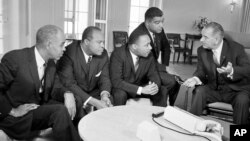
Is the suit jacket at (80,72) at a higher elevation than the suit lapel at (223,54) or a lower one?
lower

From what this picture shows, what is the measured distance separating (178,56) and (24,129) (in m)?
6.34

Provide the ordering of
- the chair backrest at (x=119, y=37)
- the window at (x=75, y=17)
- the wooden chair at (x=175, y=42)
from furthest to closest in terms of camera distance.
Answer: the wooden chair at (x=175, y=42)
the chair backrest at (x=119, y=37)
the window at (x=75, y=17)

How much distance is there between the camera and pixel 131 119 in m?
1.80

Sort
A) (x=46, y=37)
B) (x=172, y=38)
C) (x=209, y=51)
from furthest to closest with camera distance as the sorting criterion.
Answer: (x=172, y=38)
(x=209, y=51)
(x=46, y=37)

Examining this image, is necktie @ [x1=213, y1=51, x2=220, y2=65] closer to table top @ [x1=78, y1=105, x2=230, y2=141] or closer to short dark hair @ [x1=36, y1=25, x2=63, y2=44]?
table top @ [x1=78, y1=105, x2=230, y2=141]

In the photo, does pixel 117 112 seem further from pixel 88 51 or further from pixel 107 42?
pixel 107 42

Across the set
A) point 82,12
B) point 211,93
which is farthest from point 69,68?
point 82,12

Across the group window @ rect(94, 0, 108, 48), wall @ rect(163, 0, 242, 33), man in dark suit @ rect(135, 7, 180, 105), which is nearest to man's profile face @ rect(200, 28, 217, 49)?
man in dark suit @ rect(135, 7, 180, 105)

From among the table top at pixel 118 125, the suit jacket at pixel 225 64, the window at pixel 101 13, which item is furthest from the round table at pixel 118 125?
the window at pixel 101 13

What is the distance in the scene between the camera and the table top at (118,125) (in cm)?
153

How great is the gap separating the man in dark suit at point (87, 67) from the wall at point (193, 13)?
207 inches

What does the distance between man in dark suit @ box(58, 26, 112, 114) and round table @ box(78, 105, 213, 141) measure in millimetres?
524

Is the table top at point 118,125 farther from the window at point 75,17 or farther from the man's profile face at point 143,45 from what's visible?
the window at point 75,17

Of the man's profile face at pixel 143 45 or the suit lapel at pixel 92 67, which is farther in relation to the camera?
the man's profile face at pixel 143 45
